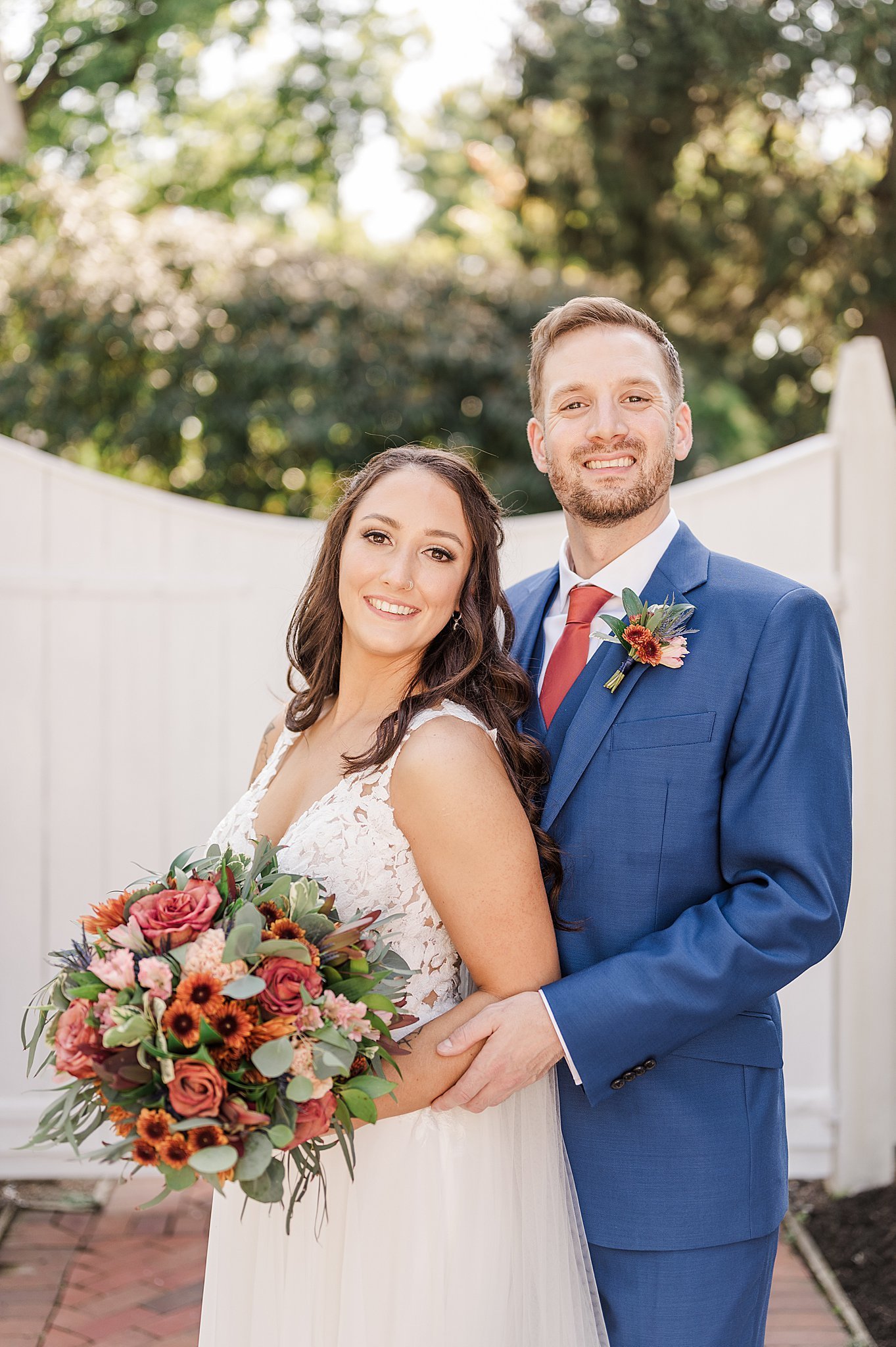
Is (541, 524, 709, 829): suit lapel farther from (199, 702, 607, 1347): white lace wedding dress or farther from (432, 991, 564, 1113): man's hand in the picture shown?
(432, 991, 564, 1113): man's hand

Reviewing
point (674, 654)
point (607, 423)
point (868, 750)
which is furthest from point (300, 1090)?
point (868, 750)

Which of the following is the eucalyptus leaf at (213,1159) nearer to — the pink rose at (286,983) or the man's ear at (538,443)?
the pink rose at (286,983)

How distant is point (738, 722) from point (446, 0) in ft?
40.6

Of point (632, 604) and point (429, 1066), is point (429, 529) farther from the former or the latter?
point (429, 1066)

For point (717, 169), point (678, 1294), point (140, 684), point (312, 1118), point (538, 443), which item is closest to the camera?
point (312, 1118)

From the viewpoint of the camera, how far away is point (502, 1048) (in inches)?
75.5

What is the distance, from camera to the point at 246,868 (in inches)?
76.3

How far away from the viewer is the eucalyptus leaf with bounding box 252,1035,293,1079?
1589 mm

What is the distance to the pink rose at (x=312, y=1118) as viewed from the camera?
165 centimetres

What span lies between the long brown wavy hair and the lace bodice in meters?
0.05

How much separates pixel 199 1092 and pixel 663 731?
0.97m

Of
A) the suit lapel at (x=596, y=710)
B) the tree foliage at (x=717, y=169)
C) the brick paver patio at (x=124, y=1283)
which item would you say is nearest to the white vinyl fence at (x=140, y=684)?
the brick paver patio at (x=124, y=1283)

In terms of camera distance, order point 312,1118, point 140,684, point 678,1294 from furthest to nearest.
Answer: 1. point 140,684
2. point 678,1294
3. point 312,1118

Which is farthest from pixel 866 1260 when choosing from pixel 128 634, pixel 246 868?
pixel 128 634
